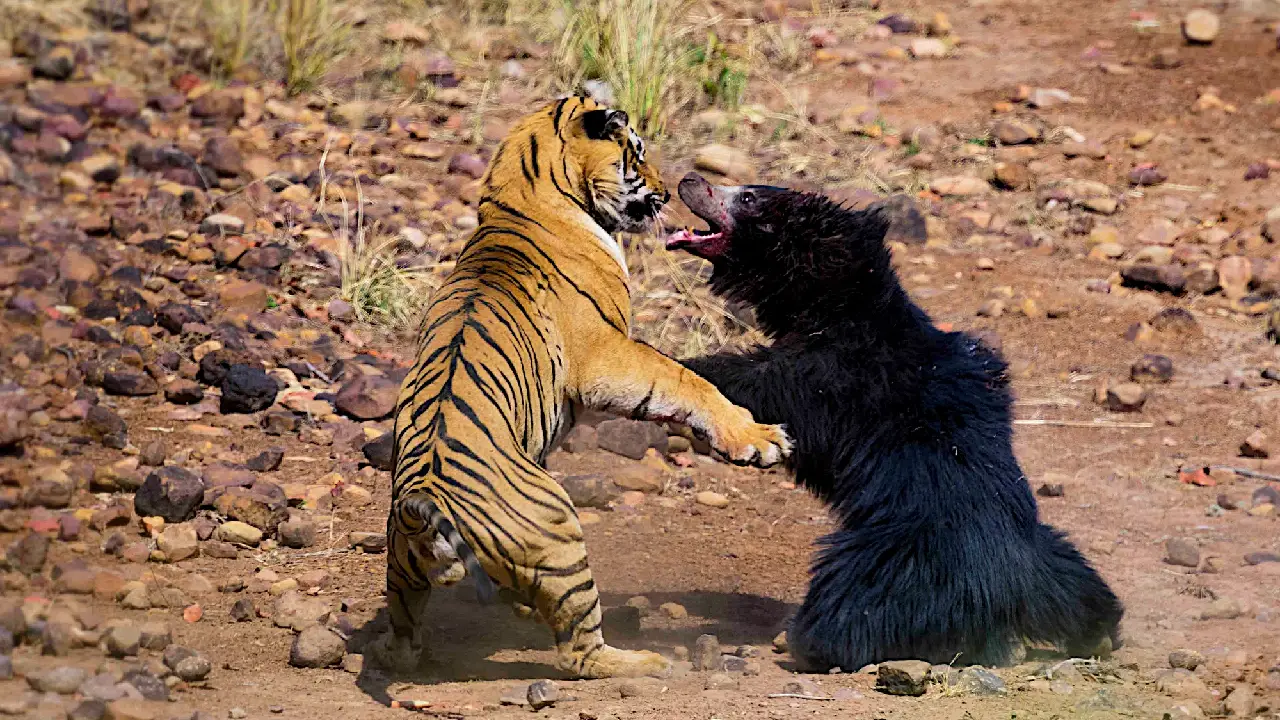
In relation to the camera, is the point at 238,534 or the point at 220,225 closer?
the point at 238,534

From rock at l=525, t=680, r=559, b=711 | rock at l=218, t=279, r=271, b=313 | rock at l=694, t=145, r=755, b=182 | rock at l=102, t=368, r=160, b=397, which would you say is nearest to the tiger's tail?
rock at l=525, t=680, r=559, b=711

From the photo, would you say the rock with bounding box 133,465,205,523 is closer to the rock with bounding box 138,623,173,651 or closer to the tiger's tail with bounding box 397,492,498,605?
the rock with bounding box 138,623,173,651

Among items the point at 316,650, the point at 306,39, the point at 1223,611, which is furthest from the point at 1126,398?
the point at 306,39

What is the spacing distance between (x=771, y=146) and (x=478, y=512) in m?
6.23

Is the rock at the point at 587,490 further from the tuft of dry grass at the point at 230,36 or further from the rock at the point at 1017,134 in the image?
the tuft of dry grass at the point at 230,36

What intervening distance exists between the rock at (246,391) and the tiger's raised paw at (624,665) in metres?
2.81

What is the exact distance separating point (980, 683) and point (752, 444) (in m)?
1.02

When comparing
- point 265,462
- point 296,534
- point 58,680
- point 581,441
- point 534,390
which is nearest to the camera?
point 58,680

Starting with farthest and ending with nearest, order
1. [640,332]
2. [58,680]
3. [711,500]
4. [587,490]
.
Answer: [640,332] → [711,500] → [587,490] → [58,680]

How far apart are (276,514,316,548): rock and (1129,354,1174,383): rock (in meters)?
4.52

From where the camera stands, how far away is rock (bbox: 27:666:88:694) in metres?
4.03

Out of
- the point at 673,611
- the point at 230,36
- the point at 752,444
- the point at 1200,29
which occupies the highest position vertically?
the point at 1200,29

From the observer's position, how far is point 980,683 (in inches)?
179

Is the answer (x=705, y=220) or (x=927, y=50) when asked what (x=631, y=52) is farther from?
(x=705, y=220)
